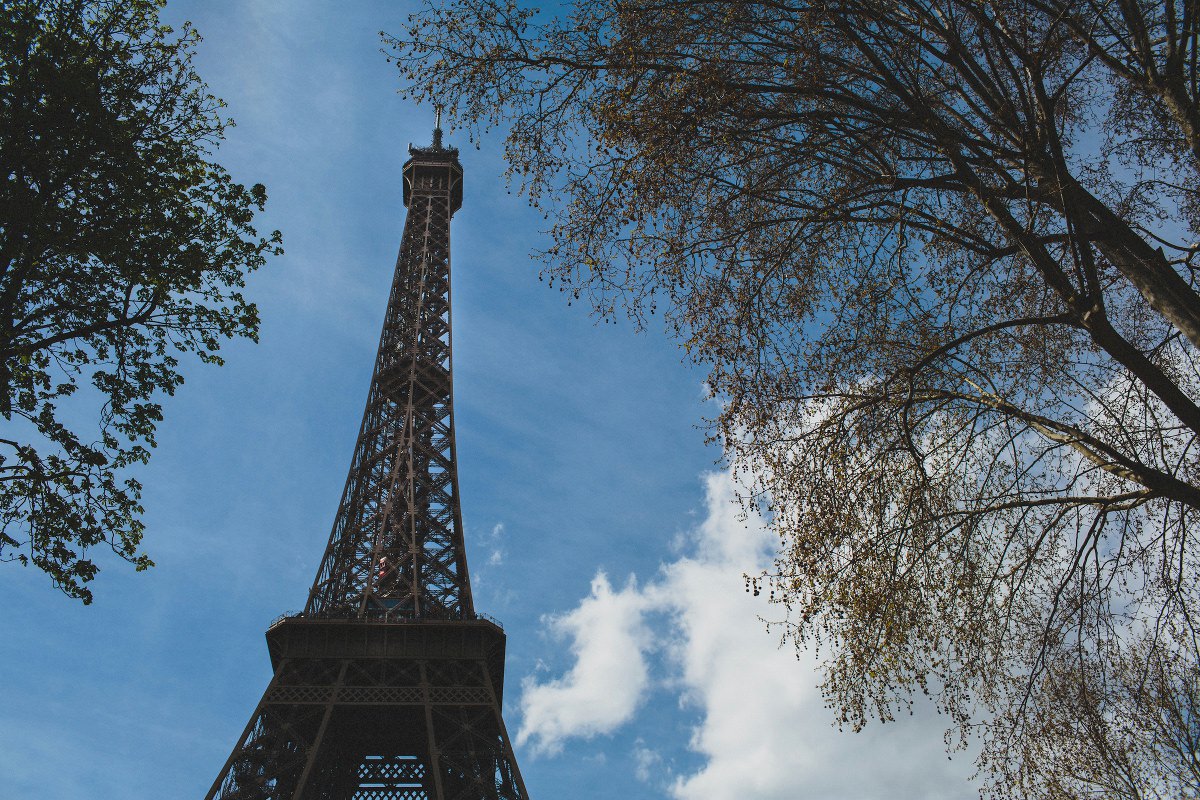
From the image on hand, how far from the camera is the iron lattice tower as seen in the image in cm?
3681

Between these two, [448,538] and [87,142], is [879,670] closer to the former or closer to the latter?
[87,142]

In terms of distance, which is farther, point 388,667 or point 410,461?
point 410,461

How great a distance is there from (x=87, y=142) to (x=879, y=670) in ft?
37.8

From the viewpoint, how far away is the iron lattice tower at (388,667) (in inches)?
1449

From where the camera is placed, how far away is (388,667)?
133 ft

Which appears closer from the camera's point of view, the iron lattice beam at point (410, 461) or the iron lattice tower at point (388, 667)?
the iron lattice tower at point (388, 667)

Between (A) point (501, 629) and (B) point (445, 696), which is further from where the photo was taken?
(A) point (501, 629)

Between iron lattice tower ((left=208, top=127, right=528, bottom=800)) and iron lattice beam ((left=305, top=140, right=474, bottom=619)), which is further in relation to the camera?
iron lattice beam ((left=305, top=140, right=474, bottom=619))

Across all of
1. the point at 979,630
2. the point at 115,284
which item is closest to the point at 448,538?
the point at 115,284

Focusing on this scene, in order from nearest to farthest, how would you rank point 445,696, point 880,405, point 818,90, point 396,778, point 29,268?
point 818,90
point 880,405
point 29,268
point 445,696
point 396,778

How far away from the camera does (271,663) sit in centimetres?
4116

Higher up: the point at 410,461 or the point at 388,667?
the point at 410,461

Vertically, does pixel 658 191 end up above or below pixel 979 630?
above

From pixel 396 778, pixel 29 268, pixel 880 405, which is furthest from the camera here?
pixel 396 778
